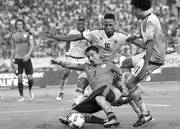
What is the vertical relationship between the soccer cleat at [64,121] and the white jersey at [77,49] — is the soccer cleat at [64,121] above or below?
below

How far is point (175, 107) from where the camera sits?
15000 mm

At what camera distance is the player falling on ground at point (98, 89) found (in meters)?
11.1

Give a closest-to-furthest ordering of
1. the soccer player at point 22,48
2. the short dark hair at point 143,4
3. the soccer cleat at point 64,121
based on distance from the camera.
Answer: the soccer cleat at point 64,121 < the short dark hair at point 143,4 < the soccer player at point 22,48

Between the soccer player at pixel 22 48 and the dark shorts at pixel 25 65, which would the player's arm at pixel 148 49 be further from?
the dark shorts at pixel 25 65

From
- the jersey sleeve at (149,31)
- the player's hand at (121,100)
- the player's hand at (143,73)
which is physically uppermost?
the jersey sleeve at (149,31)

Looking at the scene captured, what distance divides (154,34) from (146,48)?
0.32m

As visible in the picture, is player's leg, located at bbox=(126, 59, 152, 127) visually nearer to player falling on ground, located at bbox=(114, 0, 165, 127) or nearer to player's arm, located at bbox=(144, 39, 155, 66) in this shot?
Result: player falling on ground, located at bbox=(114, 0, 165, 127)

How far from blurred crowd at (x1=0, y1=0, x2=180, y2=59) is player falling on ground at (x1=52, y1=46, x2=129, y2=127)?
67.2 ft

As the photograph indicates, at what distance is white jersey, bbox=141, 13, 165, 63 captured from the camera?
11.0 meters

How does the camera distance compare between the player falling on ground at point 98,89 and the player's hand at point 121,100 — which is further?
the player's hand at point 121,100

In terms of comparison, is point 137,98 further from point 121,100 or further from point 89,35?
point 89,35

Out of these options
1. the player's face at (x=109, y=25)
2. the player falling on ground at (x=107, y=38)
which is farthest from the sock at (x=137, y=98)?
the player's face at (x=109, y=25)

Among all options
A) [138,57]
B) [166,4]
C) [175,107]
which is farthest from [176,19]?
[138,57]

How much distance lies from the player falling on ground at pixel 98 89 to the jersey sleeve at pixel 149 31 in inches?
50.6
